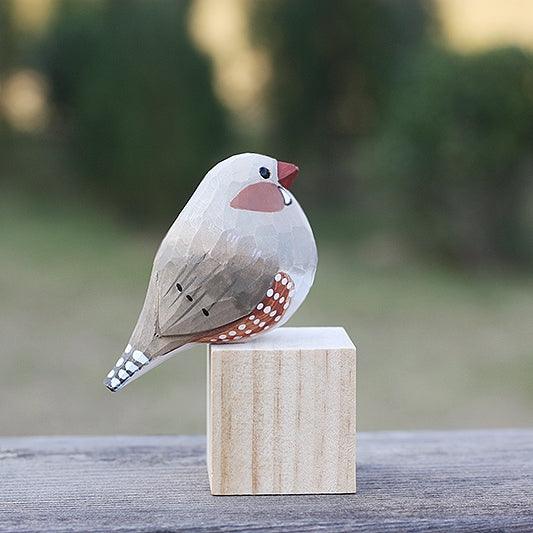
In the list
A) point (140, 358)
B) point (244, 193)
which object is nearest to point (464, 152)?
point (244, 193)

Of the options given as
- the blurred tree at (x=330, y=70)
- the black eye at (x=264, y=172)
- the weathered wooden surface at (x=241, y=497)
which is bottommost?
the weathered wooden surface at (x=241, y=497)

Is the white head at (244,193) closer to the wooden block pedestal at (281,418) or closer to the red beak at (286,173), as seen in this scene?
the red beak at (286,173)

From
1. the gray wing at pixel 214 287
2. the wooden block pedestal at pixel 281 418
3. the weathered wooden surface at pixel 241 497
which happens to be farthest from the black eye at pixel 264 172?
the weathered wooden surface at pixel 241 497

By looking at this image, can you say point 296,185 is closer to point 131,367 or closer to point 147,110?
point 147,110

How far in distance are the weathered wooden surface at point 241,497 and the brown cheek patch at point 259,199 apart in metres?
0.52

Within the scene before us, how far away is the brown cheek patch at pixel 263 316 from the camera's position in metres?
1.53

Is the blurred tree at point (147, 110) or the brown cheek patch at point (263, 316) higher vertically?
the blurred tree at point (147, 110)

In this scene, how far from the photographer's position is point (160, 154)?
6.54 metres

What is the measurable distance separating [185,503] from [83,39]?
6.36 metres

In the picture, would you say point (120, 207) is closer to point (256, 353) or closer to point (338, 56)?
point (338, 56)

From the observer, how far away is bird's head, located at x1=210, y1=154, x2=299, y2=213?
156cm

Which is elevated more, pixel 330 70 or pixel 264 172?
pixel 330 70

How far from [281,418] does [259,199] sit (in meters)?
0.40

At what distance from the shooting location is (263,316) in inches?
60.9
